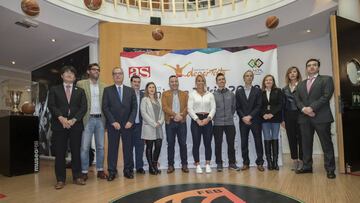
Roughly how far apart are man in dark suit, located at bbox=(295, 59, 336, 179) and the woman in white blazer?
186cm

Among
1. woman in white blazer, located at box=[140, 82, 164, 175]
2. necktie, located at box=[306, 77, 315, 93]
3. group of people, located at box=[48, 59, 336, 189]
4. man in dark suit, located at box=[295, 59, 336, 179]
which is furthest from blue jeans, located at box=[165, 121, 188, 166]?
necktie, located at box=[306, 77, 315, 93]

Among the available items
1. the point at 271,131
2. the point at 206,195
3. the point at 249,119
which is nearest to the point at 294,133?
the point at 271,131

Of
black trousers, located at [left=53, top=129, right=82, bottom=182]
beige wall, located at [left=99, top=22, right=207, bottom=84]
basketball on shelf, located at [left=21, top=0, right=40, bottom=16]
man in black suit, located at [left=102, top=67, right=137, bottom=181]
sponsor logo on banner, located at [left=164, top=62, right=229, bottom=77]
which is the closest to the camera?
black trousers, located at [left=53, top=129, right=82, bottom=182]

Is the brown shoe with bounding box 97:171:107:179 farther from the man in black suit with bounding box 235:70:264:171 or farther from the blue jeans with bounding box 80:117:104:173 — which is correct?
the man in black suit with bounding box 235:70:264:171

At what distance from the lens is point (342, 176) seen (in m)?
3.66

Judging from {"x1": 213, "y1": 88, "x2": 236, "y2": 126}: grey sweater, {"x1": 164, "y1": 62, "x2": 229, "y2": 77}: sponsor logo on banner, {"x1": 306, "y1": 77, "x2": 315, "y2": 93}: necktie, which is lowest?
{"x1": 213, "y1": 88, "x2": 236, "y2": 126}: grey sweater

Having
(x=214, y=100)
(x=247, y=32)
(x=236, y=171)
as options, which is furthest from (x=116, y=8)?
(x=236, y=171)

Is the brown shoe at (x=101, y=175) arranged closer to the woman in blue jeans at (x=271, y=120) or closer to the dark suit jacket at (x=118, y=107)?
the dark suit jacket at (x=118, y=107)

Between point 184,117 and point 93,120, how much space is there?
1.25 metres

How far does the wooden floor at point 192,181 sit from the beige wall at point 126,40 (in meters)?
2.61

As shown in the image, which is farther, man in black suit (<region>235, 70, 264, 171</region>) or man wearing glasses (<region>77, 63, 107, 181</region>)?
man in black suit (<region>235, 70, 264, 171</region>)

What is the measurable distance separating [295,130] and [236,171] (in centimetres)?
98

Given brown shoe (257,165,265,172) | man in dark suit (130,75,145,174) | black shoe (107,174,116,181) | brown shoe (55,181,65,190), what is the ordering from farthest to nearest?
man in dark suit (130,75,145,174) → brown shoe (257,165,265,172) → black shoe (107,174,116,181) → brown shoe (55,181,65,190)

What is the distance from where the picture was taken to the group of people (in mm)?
3754
